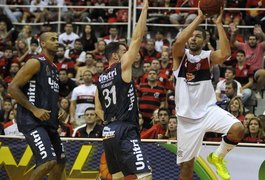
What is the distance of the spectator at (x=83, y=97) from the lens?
58.1 ft

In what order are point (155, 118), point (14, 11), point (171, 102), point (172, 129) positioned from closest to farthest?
point (172, 129), point (155, 118), point (171, 102), point (14, 11)

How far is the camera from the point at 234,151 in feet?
44.2

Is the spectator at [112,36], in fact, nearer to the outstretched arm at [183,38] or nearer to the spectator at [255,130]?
the spectator at [255,130]

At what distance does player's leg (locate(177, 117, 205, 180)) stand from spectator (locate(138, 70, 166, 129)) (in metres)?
5.16

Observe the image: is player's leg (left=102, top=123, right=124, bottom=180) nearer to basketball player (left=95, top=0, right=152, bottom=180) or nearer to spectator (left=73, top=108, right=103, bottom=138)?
basketball player (left=95, top=0, right=152, bottom=180)

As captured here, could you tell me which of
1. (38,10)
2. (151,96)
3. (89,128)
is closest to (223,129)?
(89,128)

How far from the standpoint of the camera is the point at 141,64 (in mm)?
19234

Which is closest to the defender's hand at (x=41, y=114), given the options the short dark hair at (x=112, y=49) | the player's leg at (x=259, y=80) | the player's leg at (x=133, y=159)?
the short dark hair at (x=112, y=49)

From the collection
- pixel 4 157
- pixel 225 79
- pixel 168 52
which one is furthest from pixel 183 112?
pixel 168 52

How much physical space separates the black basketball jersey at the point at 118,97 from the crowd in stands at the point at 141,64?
12.7ft

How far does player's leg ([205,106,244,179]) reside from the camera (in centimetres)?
1156

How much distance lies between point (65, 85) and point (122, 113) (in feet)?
26.1

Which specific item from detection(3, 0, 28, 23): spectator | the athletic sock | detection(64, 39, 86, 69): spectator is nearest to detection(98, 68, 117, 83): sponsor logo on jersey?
the athletic sock

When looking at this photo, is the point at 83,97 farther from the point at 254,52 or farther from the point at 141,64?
the point at 254,52
